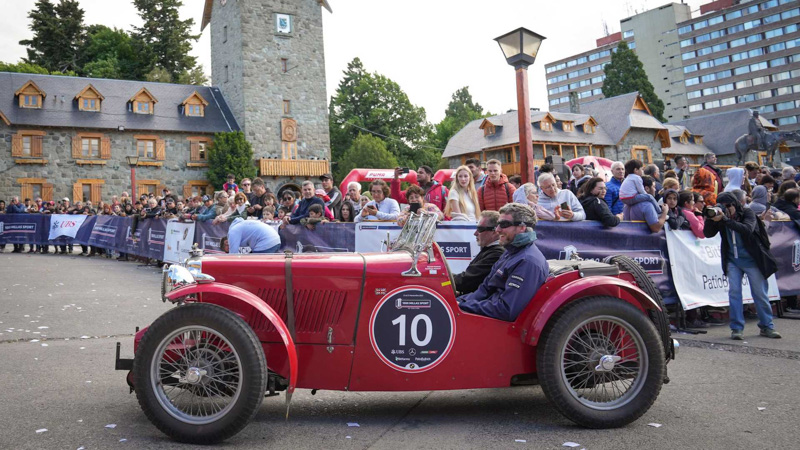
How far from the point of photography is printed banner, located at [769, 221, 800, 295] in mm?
8820

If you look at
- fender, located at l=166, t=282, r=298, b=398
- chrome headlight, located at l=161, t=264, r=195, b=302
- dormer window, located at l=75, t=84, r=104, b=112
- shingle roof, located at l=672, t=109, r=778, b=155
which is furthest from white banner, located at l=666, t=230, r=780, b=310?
shingle roof, located at l=672, t=109, r=778, b=155

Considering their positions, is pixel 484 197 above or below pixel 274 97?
below

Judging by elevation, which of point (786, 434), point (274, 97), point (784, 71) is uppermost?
point (784, 71)

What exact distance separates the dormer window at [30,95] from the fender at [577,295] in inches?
1646

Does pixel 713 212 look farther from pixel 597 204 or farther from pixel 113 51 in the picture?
pixel 113 51

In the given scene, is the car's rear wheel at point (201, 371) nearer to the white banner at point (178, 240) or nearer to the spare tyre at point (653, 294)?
the spare tyre at point (653, 294)

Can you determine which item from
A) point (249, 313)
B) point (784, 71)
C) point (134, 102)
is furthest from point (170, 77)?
point (784, 71)

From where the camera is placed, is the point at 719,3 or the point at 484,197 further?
the point at 719,3

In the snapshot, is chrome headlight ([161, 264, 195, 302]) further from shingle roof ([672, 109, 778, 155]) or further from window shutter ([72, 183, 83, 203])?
shingle roof ([672, 109, 778, 155])

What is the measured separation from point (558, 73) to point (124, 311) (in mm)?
125269

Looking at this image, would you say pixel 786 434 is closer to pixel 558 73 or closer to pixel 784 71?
pixel 784 71

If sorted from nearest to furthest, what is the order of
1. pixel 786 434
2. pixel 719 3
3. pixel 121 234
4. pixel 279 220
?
1. pixel 786 434
2. pixel 279 220
3. pixel 121 234
4. pixel 719 3

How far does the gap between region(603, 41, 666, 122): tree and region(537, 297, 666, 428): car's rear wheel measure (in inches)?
2365

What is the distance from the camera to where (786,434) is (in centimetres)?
376
